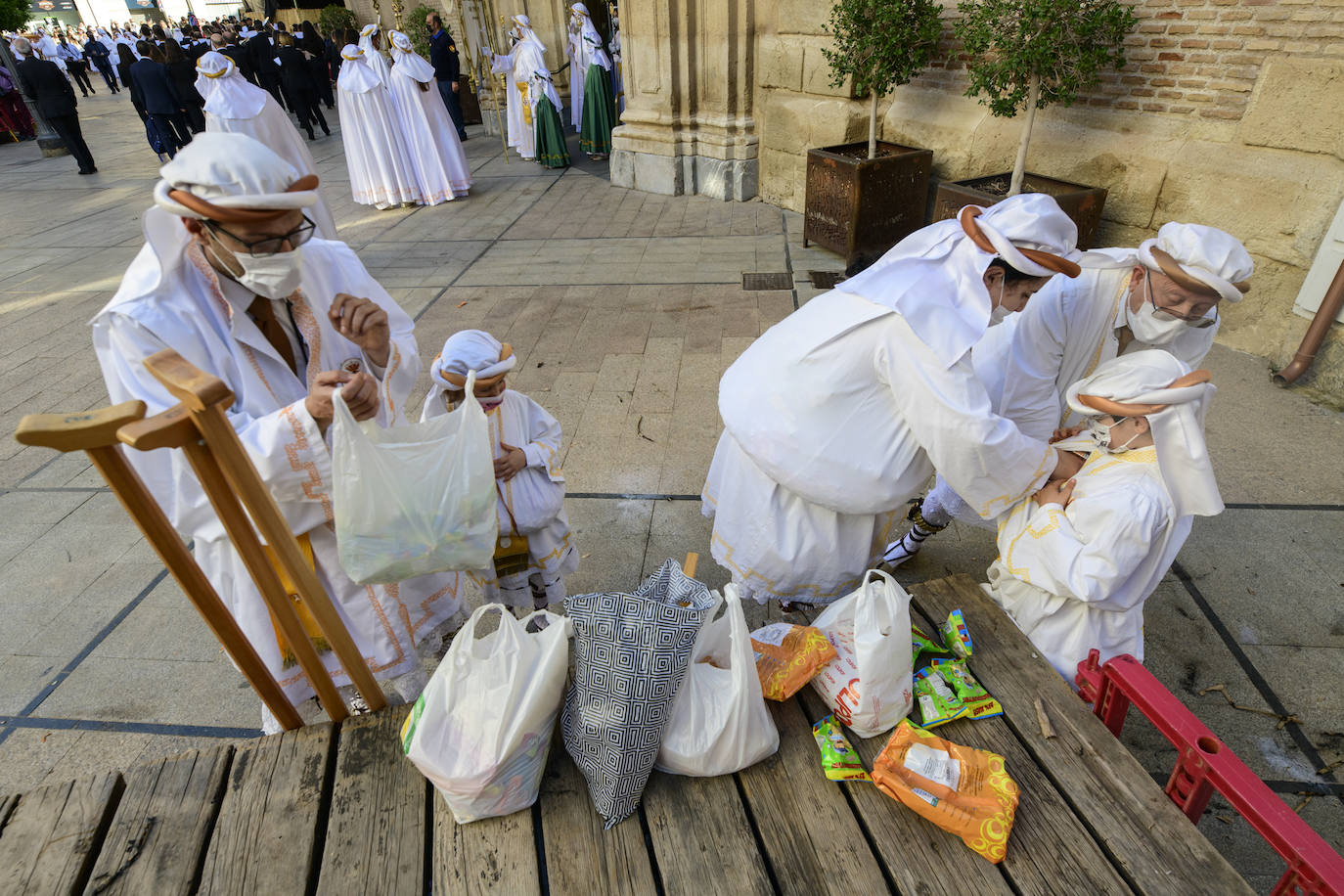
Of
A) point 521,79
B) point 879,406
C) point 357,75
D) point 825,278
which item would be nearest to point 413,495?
point 879,406

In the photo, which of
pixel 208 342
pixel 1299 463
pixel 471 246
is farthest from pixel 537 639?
pixel 471 246

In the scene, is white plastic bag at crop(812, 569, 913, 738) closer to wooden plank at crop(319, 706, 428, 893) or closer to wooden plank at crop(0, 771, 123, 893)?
wooden plank at crop(319, 706, 428, 893)

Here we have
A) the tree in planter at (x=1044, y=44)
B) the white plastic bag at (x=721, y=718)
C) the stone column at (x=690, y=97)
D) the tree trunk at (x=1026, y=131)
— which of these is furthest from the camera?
the stone column at (x=690, y=97)

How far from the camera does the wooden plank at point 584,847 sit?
1.50 m

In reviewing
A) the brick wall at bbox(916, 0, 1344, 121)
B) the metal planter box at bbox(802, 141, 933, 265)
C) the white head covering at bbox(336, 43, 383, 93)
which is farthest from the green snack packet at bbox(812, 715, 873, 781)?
the white head covering at bbox(336, 43, 383, 93)

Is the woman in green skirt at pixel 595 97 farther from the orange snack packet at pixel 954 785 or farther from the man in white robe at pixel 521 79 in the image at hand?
the orange snack packet at pixel 954 785

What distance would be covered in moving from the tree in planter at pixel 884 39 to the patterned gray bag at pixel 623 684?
5.63 meters

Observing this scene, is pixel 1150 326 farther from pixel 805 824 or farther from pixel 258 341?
pixel 258 341

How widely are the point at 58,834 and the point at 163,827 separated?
229mm

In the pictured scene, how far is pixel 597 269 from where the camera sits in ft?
22.1

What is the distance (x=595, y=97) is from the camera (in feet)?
34.8

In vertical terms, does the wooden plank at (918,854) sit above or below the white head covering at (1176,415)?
below

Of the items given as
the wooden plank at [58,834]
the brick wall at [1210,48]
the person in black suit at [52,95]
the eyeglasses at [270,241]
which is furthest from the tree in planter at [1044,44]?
the person in black suit at [52,95]

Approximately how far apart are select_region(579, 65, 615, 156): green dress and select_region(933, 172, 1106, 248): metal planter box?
6727 mm
